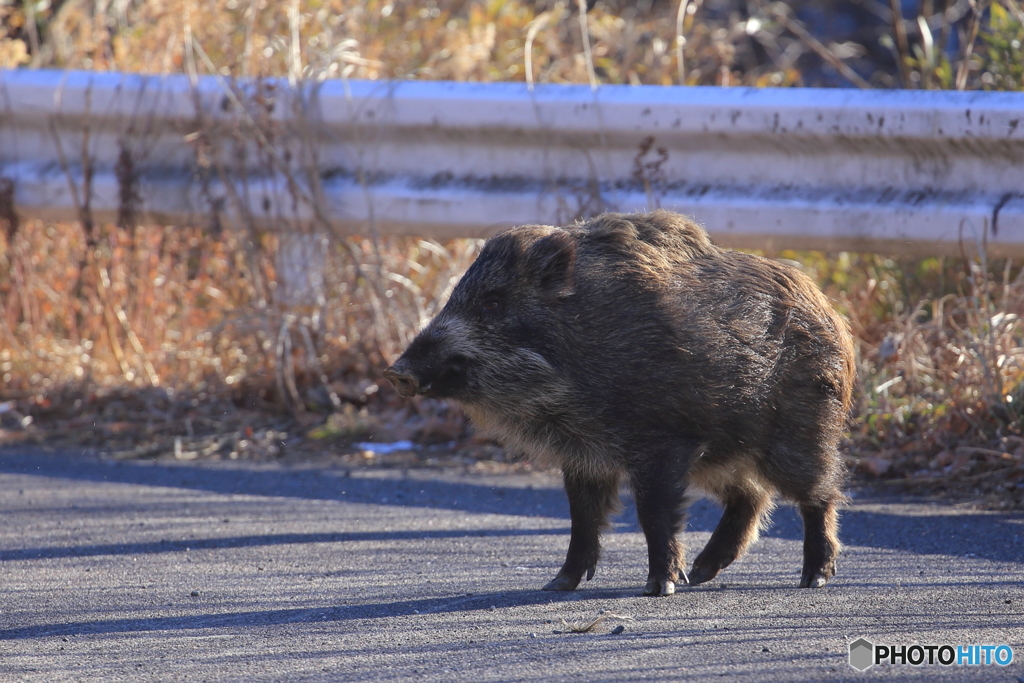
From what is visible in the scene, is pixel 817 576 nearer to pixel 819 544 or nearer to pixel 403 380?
pixel 819 544

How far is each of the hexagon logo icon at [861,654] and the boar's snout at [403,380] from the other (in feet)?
4.85

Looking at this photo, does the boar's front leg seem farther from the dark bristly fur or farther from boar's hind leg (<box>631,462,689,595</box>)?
boar's hind leg (<box>631,462,689,595</box>)

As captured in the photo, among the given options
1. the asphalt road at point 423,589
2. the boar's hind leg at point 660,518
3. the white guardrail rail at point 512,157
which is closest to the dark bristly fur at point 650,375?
the boar's hind leg at point 660,518

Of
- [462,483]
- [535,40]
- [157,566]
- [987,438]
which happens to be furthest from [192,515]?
[535,40]

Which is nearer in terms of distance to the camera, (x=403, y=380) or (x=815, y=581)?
(x=403, y=380)

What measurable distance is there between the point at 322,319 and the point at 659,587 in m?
3.44

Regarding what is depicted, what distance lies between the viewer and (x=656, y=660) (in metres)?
2.92

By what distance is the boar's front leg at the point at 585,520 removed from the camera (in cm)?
376

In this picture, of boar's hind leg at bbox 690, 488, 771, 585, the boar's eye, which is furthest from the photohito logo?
the boar's eye

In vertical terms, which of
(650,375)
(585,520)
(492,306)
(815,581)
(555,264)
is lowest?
(815,581)

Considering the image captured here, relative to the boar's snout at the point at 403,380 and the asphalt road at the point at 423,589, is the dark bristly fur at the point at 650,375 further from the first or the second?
the asphalt road at the point at 423,589

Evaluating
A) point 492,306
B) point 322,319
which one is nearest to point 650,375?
point 492,306

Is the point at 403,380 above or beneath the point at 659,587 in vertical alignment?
above

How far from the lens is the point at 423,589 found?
367 centimetres
